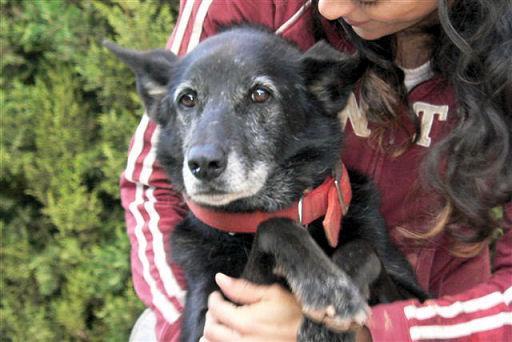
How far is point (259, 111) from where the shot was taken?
1.74 metres

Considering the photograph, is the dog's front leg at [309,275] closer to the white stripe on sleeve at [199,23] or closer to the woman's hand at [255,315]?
the woman's hand at [255,315]

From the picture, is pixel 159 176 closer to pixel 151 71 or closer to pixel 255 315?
pixel 151 71

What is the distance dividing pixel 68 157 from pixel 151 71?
116 centimetres

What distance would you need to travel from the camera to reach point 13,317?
3.04 meters

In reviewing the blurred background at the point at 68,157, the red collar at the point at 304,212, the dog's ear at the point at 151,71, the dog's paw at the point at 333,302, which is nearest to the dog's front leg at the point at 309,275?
the dog's paw at the point at 333,302

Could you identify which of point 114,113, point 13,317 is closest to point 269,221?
point 114,113

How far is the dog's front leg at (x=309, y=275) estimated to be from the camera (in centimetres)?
144

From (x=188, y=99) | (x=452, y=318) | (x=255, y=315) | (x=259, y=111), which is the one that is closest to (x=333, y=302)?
(x=255, y=315)

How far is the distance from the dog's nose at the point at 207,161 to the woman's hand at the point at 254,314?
248 mm

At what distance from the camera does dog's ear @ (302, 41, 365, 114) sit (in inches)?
68.6

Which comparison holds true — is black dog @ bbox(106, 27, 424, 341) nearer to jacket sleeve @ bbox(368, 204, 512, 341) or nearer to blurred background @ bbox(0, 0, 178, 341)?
jacket sleeve @ bbox(368, 204, 512, 341)

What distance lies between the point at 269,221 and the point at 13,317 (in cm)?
192

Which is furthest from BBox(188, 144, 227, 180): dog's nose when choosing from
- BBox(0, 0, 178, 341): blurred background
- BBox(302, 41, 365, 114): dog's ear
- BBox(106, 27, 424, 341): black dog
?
BBox(0, 0, 178, 341): blurred background

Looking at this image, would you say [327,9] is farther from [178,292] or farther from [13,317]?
[13,317]
